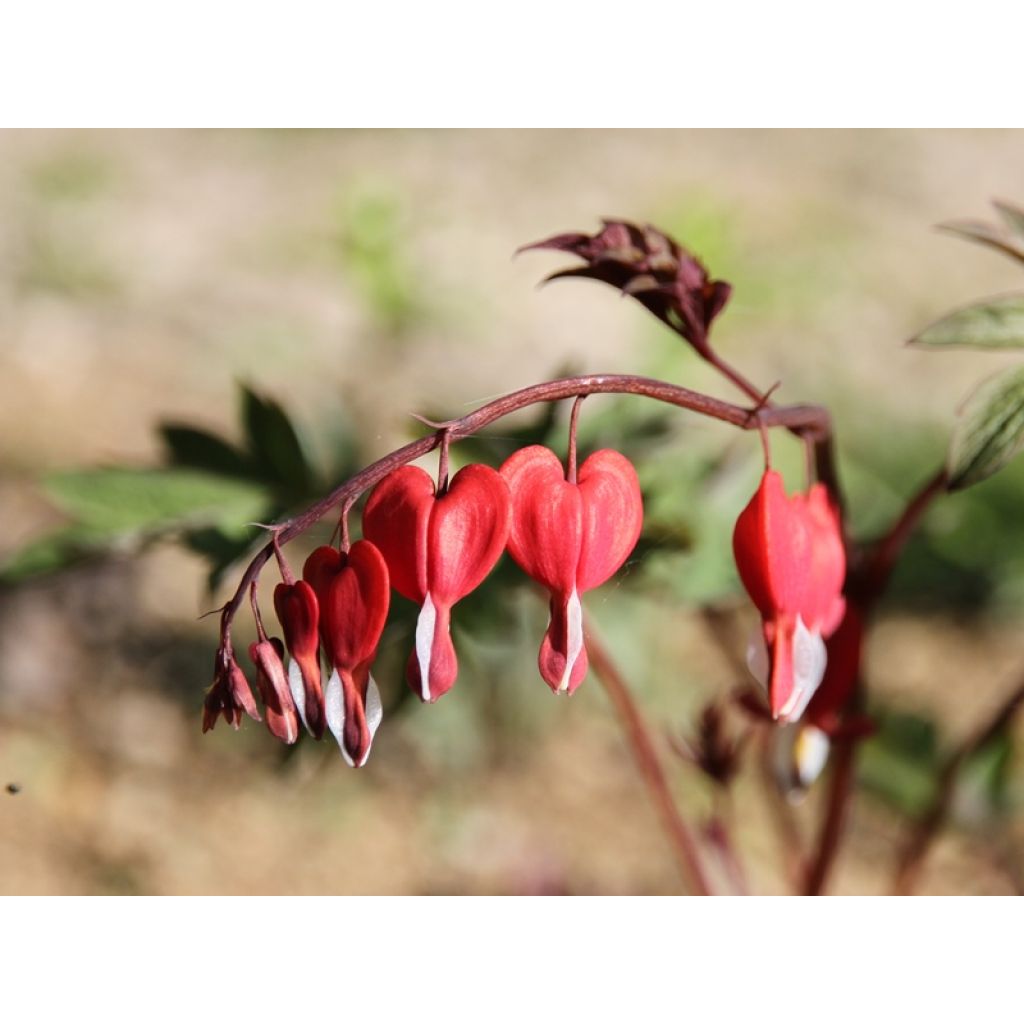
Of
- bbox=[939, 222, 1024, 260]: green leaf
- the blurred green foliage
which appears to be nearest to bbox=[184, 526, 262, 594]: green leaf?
bbox=[939, 222, 1024, 260]: green leaf

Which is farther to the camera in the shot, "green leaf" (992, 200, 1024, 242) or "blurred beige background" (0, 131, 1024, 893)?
"blurred beige background" (0, 131, 1024, 893)

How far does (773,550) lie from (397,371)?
1389 millimetres

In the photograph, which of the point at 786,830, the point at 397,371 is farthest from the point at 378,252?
the point at 786,830

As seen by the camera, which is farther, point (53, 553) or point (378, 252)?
point (378, 252)

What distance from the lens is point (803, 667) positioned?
2.37 feet

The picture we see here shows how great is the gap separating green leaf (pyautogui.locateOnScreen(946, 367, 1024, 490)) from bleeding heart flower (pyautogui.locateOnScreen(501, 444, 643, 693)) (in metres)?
0.22

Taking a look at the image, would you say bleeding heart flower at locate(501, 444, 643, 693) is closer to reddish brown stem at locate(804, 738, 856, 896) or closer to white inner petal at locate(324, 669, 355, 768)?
white inner petal at locate(324, 669, 355, 768)

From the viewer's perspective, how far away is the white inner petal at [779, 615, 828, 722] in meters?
0.72

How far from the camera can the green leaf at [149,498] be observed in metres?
1.01

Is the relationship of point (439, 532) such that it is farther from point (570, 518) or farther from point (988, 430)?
point (988, 430)

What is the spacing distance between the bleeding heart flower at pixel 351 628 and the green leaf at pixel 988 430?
375 mm

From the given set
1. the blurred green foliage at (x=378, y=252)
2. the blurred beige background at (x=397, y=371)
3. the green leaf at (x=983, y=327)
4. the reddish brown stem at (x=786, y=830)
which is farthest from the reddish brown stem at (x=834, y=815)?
the blurred green foliage at (x=378, y=252)

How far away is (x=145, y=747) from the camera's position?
144 centimetres

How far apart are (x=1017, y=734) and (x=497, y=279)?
1258 millimetres
